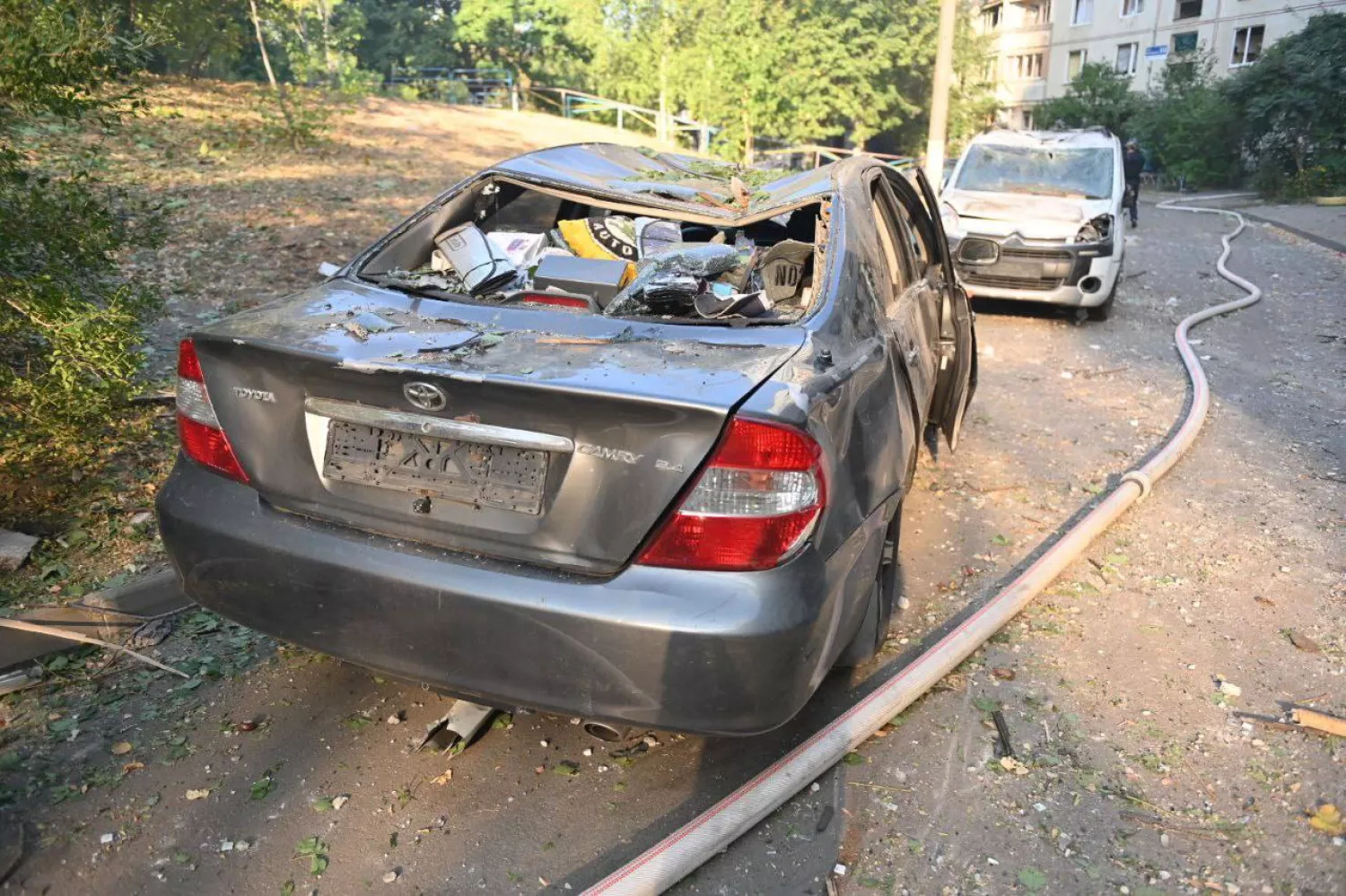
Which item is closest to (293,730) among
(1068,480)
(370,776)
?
(370,776)

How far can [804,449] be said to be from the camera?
2.14 m

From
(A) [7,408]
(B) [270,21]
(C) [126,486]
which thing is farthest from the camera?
(B) [270,21]

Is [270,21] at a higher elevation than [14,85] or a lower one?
higher

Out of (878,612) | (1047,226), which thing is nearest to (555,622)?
(878,612)

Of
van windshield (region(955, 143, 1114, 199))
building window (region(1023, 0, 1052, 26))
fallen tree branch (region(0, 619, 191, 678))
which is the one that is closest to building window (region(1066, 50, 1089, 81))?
building window (region(1023, 0, 1052, 26))

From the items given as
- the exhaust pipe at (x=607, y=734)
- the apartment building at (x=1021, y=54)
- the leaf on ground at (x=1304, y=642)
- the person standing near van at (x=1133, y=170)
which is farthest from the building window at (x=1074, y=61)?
the exhaust pipe at (x=607, y=734)

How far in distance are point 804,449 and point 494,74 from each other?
132 feet

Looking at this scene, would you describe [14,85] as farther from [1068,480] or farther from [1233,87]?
[1233,87]

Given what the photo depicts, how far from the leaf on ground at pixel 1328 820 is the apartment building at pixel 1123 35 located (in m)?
37.8

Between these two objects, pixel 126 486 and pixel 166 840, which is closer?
pixel 166 840

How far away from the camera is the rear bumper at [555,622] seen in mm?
2090

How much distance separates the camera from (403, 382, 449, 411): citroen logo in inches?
85.4

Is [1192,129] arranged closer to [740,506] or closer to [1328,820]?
[1328,820]

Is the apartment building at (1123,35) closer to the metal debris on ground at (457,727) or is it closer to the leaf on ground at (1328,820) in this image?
the leaf on ground at (1328,820)
